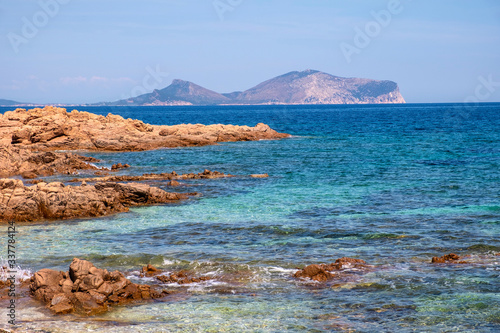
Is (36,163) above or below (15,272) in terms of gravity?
above

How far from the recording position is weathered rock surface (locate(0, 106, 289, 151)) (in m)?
52.4

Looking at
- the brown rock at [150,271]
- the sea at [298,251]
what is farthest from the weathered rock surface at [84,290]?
the brown rock at [150,271]

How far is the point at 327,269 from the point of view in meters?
14.4

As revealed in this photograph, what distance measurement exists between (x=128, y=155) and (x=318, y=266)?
36748 mm

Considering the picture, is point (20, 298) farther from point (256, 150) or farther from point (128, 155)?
point (256, 150)

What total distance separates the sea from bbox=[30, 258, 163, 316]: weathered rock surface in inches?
13.5

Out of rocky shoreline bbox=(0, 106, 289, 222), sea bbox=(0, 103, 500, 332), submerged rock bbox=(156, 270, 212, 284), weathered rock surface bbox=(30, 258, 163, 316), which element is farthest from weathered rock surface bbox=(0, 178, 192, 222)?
submerged rock bbox=(156, 270, 212, 284)

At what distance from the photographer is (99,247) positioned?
17.1 meters

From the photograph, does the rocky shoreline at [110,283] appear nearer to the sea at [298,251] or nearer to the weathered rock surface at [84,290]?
the weathered rock surface at [84,290]

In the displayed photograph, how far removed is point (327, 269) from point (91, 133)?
4596cm

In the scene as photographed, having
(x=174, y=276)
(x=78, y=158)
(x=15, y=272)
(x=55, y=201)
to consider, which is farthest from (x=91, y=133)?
(x=174, y=276)

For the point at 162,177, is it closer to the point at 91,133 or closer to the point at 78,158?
the point at 78,158

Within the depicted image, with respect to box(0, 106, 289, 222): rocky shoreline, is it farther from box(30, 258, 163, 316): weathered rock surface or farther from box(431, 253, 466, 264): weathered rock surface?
box(431, 253, 466, 264): weathered rock surface

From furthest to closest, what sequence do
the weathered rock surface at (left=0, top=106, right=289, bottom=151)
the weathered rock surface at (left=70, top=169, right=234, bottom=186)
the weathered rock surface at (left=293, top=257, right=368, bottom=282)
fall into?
the weathered rock surface at (left=0, top=106, right=289, bottom=151) → the weathered rock surface at (left=70, top=169, right=234, bottom=186) → the weathered rock surface at (left=293, top=257, right=368, bottom=282)
